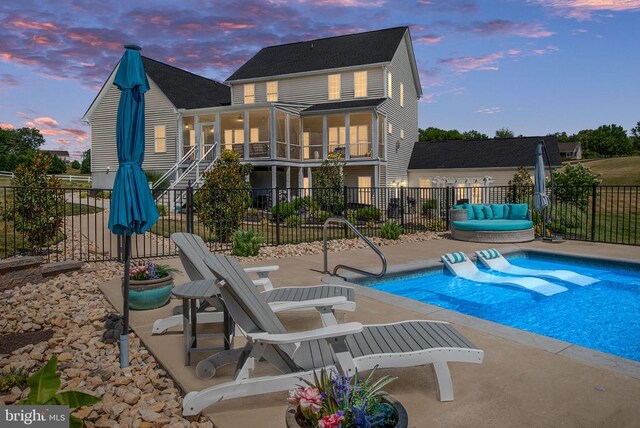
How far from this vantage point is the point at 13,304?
6.54m

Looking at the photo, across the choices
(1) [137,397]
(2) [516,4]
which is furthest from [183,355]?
(2) [516,4]

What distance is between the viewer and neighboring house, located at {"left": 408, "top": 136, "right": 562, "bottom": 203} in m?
27.2

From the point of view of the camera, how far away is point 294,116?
27.1m

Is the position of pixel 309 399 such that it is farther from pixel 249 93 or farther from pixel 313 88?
pixel 249 93

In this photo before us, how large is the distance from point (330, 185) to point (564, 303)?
45.4ft

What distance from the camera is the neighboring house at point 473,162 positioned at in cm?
2720

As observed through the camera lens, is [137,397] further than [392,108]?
No

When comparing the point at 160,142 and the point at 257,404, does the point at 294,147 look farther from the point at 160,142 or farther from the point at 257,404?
the point at 257,404

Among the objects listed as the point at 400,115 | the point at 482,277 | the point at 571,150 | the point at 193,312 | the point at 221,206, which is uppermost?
the point at 571,150

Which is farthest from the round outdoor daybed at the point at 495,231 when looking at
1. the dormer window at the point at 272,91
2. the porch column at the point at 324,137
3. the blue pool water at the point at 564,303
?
the dormer window at the point at 272,91

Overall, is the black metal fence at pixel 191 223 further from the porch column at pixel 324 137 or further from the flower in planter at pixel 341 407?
the flower in planter at pixel 341 407

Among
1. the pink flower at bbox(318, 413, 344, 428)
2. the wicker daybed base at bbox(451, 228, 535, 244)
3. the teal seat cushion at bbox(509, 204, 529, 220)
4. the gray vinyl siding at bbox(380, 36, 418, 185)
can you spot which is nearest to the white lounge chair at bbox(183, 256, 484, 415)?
the pink flower at bbox(318, 413, 344, 428)

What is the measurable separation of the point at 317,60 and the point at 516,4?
14.5 m

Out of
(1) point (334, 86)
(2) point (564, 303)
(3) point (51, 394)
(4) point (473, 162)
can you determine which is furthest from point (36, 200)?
(4) point (473, 162)
